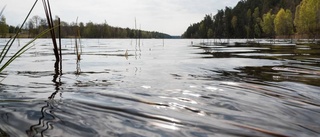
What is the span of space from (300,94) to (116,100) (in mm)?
3482

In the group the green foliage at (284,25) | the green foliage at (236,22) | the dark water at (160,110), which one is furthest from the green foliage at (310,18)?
the dark water at (160,110)

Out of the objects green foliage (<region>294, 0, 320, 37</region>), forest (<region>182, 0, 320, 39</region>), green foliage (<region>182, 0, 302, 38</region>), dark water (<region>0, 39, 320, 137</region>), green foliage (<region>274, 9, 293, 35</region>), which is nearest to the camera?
dark water (<region>0, 39, 320, 137</region>)

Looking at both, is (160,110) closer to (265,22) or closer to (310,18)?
(310,18)

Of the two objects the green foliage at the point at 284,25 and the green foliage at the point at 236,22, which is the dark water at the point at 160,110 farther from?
the green foliage at the point at 236,22

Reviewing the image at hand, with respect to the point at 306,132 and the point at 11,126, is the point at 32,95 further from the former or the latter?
the point at 306,132

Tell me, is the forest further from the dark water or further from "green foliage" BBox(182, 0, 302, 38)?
→ the dark water

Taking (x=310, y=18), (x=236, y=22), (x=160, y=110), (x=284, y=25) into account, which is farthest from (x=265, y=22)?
(x=160, y=110)

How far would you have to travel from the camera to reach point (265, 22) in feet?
363

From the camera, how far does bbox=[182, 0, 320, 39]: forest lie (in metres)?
76.1

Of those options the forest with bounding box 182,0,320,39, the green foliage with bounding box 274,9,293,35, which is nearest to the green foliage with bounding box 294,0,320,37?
the forest with bounding box 182,0,320,39

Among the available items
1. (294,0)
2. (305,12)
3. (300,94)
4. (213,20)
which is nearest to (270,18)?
(305,12)

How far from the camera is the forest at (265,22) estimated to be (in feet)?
250

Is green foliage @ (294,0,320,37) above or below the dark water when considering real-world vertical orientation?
above

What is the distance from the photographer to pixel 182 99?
4.15 meters
